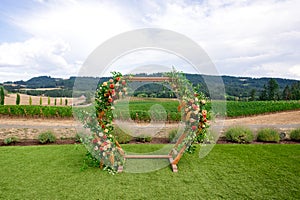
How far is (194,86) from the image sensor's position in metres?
4.95

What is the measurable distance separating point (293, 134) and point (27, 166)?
7520 millimetres

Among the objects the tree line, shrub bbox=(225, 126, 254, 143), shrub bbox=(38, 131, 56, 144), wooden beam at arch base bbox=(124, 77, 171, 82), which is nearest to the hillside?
wooden beam at arch base bbox=(124, 77, 171, 82)

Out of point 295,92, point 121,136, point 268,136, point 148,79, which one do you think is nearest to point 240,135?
point 268,136

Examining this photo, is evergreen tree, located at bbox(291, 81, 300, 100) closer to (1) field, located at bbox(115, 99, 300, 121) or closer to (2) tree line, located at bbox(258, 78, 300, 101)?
(2) tree line, located at bbox(258, 78, 300, 101)

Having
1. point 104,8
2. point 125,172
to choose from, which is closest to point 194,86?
point 125,172

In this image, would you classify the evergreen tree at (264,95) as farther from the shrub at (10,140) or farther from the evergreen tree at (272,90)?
the shrub at (10,140)

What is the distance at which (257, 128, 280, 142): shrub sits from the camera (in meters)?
7.11

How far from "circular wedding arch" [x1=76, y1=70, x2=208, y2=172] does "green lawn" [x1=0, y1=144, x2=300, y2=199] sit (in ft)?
1.21

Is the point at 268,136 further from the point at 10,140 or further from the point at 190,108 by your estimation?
the point at 10,140

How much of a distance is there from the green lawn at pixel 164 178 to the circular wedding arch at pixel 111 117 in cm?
37

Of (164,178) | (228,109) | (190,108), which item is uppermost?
(190,108)

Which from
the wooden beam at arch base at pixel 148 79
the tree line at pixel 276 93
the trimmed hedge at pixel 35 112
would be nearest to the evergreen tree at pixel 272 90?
the tree line at pixel 276 93

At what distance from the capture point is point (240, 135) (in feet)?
23.2

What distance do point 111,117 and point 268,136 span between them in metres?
5.09
